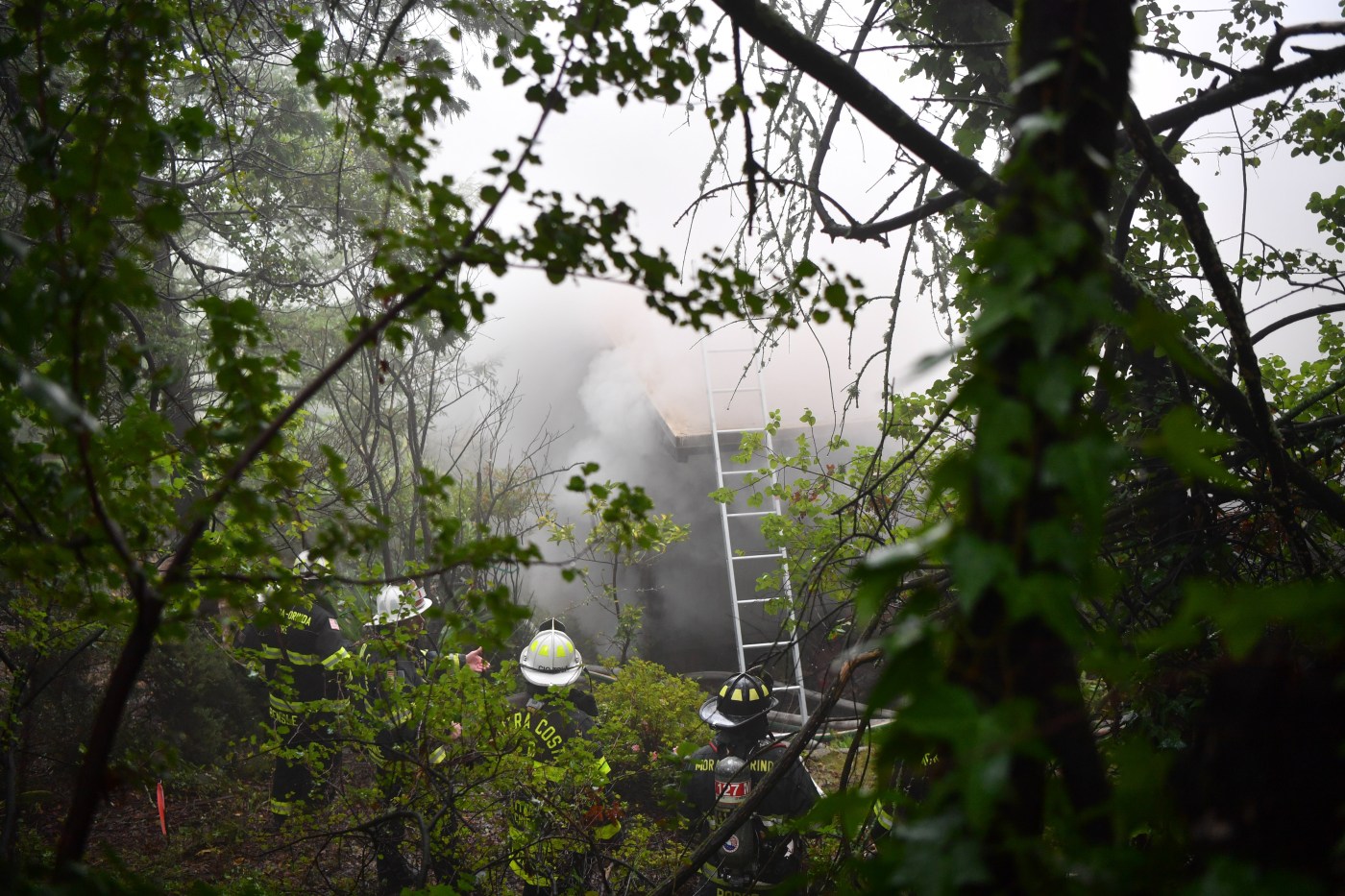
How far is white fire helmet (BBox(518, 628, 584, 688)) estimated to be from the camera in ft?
21.1

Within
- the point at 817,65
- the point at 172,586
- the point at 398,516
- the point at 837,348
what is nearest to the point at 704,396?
the point at 837,348

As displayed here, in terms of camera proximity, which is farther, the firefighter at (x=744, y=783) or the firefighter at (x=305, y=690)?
Result: the firefighter at (x=744, y=783)

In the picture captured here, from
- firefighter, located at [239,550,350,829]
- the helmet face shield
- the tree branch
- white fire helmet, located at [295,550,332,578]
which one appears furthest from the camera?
the helmet face shield

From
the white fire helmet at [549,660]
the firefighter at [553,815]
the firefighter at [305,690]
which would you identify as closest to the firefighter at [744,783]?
the firefighter at [553,815]

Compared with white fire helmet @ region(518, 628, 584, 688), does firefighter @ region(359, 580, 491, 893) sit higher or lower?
lower

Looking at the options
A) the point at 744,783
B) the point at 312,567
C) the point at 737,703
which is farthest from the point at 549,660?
the point at 312,567

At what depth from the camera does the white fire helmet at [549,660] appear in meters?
6.42

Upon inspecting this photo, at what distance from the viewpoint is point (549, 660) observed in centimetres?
659

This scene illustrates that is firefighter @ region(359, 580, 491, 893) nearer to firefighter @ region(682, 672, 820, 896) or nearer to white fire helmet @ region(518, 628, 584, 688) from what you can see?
firefighter @ region(682, 672, 820, 896)

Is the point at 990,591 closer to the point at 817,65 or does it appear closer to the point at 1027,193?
the point at 1027,193

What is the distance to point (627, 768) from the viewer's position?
6.46 m

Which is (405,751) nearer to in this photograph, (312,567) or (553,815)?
(553,815)

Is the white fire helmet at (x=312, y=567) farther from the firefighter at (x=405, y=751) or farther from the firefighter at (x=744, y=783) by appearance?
the firefighter at (x=744, y=783)

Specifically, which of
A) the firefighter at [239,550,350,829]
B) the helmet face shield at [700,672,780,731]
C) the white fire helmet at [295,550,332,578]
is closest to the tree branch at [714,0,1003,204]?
the white fire helmet at [295,550,332,578]
